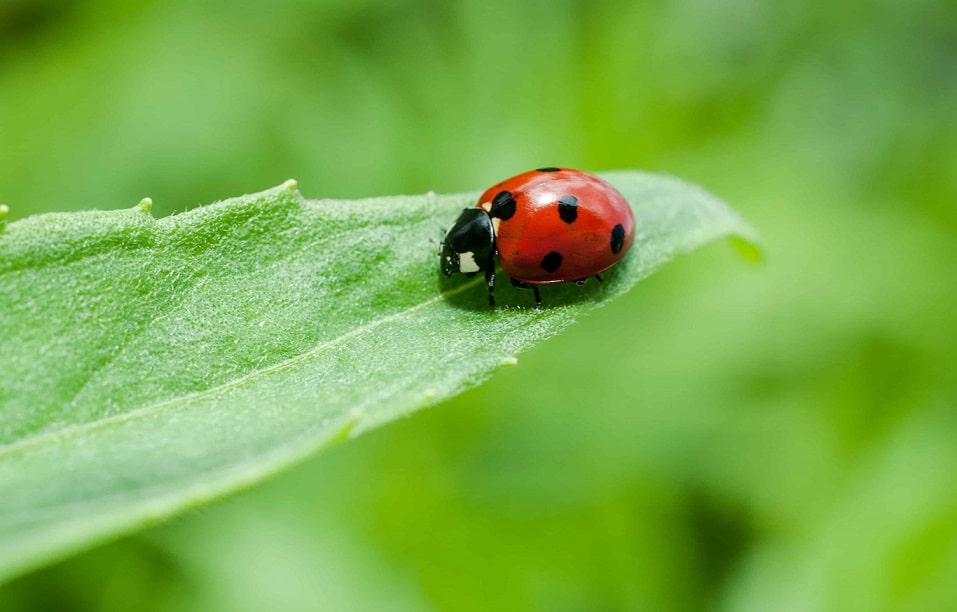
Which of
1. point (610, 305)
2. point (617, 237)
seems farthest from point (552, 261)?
point (610, 305)

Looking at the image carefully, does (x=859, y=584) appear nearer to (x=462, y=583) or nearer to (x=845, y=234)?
(x=462, y=583)

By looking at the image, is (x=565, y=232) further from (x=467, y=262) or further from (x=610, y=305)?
(x=610, y=305)

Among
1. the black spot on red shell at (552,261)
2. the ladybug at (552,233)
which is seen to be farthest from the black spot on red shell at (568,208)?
the black spot on red shell at (552,261)

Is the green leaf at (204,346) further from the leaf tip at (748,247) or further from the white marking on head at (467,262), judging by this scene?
the leaf tip at (748,247)

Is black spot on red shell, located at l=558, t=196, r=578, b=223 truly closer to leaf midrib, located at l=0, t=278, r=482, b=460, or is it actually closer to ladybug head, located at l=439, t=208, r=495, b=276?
ladybug head, located at l=439, t=208, r=495, b=276

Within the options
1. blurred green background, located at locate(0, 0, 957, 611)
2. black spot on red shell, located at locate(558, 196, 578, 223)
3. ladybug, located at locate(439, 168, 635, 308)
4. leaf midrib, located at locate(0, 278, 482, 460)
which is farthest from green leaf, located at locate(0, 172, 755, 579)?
blurred green background, located at locate(0, 0, 957, 611)

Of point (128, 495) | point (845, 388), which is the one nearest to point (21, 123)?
point (128, 495)

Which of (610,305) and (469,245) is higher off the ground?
(469,245)
